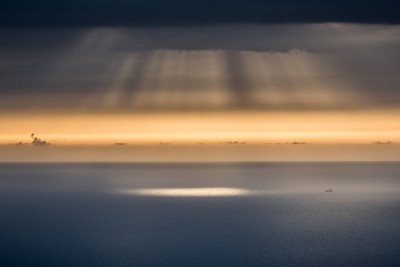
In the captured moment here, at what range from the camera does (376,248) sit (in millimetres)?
111875

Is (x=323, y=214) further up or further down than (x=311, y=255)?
further up

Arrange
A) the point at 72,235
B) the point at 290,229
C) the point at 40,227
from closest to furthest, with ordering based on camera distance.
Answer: the point at 72,235, the point at 40,227, the point at 290,229

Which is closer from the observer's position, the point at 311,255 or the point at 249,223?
the point at 311,255

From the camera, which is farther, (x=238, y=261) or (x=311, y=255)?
(x=311, y=255)

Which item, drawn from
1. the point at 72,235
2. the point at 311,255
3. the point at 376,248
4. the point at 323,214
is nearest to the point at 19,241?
the point at 72,235

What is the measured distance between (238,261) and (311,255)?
40.0ft

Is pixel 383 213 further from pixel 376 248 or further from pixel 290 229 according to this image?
pixel 376 248

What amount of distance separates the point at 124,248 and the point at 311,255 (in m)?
25.7

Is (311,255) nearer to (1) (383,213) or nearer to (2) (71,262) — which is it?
(2) (71,262)

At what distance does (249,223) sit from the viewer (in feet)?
497

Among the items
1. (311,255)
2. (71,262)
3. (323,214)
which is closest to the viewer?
(71,262)

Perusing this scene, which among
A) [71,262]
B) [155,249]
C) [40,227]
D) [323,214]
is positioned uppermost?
[323,214]

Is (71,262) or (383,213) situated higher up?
(383,213)

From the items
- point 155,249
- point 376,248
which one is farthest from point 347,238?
point 155,249
